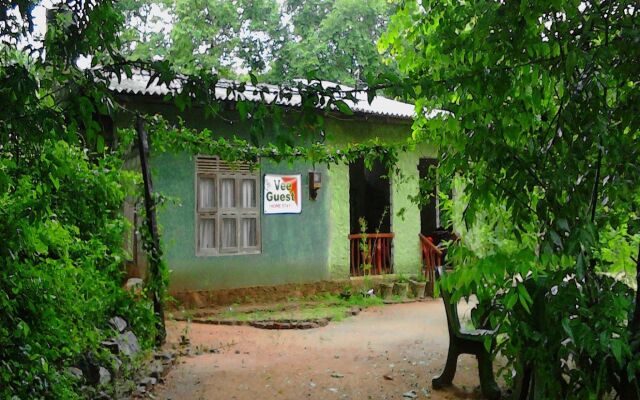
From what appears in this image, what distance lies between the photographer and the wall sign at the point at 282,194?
9.60 meters

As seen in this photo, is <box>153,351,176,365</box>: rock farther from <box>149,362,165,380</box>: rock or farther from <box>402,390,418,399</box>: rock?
<box>402,390,418,399</box>: rock

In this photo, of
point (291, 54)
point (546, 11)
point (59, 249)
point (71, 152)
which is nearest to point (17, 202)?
point (59, 249)

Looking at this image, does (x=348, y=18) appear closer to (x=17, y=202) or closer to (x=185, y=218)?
(x=185, y=218)

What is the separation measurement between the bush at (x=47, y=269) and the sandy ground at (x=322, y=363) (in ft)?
4.66

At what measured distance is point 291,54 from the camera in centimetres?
1764

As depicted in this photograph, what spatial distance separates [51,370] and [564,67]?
2.99m

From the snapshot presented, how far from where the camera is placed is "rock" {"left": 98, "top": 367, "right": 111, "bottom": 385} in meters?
4.43

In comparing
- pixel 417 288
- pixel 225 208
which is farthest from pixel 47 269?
pixel 417 288

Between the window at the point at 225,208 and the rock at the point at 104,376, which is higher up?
the window at the point at 225,208

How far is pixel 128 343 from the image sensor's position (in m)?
5.30

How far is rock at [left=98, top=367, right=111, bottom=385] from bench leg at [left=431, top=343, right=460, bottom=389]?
2.75 meters

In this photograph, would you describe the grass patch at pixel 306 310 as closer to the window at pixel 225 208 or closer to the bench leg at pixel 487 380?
the window at pixel 225 208

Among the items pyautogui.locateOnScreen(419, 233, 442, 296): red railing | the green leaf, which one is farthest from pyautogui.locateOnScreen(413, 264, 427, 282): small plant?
the green leaf

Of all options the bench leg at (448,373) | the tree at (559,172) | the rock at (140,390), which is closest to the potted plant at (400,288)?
the bench leg at (448,373)
